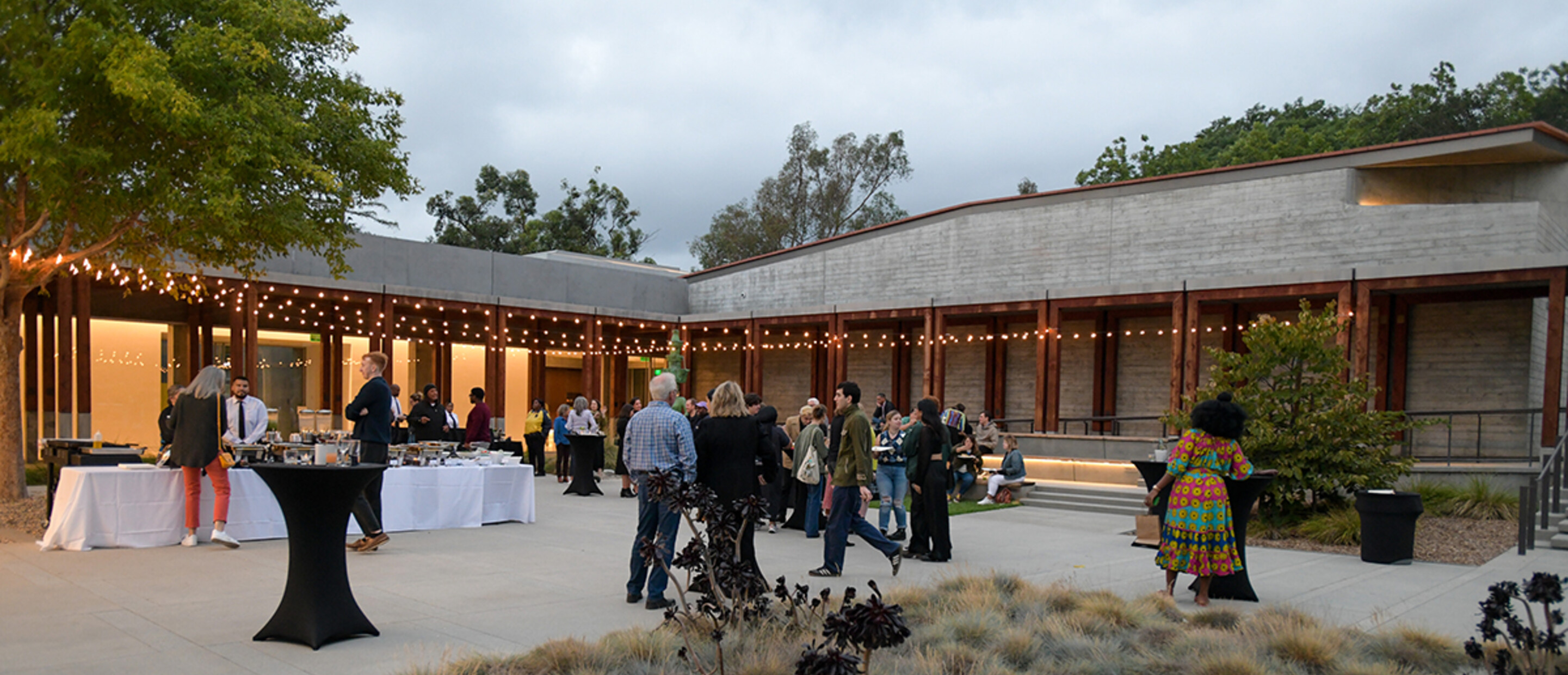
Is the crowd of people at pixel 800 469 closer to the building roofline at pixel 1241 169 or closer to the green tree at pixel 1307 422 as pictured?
the green tree at pixel 1307 422

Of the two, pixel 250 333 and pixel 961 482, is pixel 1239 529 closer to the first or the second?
pixel 961 482

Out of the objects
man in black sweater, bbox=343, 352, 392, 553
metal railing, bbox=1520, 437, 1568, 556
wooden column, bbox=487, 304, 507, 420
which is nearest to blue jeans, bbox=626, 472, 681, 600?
man in black sweater, bbox=343, 352, 392, 553

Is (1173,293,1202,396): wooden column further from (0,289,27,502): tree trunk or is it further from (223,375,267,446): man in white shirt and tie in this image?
(0,289,27,502): tree trunk

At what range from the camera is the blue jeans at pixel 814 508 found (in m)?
10.9

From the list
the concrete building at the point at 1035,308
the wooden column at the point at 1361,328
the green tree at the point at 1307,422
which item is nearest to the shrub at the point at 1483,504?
the green tree at the point at 1307,422

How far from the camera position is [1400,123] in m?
40.6

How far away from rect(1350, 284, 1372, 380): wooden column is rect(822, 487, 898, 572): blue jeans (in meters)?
10.4

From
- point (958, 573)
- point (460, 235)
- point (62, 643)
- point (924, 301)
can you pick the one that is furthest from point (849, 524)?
point (460, 235)

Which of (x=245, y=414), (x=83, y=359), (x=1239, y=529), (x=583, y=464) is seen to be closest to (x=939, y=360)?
(x=583, y=464)

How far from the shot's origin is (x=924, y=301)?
21.6m

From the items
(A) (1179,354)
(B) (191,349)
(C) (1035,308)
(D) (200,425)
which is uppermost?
(C) (1035,308)

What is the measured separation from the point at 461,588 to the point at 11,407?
712 cm

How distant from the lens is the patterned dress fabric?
7215mm

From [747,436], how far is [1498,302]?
1651 centimetres
